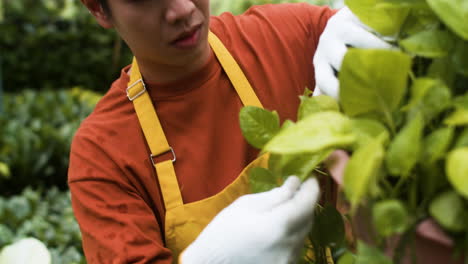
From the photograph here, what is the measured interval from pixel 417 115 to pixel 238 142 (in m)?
0.75

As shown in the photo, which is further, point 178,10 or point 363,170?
point 178,10

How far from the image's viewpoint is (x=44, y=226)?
207cm

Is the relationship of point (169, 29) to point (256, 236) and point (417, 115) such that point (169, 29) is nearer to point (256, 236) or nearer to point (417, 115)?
point (256, 236)

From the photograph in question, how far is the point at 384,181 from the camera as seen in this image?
444mm

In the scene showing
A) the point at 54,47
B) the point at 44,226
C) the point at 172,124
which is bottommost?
the point at 44,226

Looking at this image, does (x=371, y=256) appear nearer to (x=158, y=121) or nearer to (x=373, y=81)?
(x=373, y=81)

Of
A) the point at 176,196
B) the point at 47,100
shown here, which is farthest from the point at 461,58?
the point at 47,100

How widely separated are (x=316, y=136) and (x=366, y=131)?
0.04 m

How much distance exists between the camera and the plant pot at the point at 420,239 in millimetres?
411

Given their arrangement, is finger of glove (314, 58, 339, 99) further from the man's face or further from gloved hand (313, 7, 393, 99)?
the man's face

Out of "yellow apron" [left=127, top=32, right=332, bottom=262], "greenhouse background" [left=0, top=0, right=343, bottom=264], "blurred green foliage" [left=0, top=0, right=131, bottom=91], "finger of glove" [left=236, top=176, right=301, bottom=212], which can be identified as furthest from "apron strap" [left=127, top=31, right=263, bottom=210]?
"blurred green foliage" [left=0, top=0, right=131, bottom=91]

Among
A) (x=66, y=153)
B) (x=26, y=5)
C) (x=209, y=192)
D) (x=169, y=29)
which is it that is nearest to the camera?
(x=169, y=29)

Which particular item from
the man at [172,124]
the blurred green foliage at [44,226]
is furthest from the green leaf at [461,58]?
the blurred green foliage at [44,226]

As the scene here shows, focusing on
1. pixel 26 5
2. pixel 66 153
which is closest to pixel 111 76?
pixel 26 5
